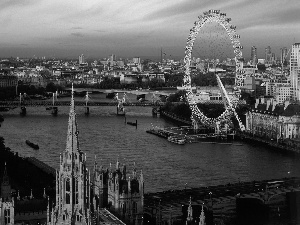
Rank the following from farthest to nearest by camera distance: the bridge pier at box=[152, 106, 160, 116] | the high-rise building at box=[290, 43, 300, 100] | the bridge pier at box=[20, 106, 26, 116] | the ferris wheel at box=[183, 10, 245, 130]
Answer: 1. the bridge pier at box=[152, 106, 160, 116]
2. the bridge pier at box=[20, 106, 26, 116]
3. the high-rise building at box=[290, 43, 300, 100]
4. the ferris wheel at box=[183, 10, 245, 130]

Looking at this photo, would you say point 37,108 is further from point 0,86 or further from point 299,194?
point 299,194

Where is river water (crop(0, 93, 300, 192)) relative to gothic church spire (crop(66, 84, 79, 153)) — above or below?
below

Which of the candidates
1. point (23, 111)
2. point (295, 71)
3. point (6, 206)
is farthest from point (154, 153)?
point (295, 71)

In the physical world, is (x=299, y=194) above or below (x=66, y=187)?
below

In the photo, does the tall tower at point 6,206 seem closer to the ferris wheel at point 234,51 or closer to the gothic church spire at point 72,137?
the gothic church spire at point 72,137

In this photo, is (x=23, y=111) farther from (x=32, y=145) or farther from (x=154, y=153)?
(x=154, y=153)

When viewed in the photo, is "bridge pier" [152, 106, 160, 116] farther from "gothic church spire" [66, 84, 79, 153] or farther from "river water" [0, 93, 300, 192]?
"gothic church spire" [66, 84, 79, 153]

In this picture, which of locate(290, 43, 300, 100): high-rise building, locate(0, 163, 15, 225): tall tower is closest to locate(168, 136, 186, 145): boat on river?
locate(290, 43, 300, 100): high-rise building

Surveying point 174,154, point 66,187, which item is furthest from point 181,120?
point 66,187
